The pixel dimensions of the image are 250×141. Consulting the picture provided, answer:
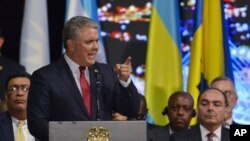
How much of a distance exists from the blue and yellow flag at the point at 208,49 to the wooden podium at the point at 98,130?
334 centimetres

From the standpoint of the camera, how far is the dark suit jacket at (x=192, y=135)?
5176 mm

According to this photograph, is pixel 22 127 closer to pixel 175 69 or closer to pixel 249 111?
pixel 175 69

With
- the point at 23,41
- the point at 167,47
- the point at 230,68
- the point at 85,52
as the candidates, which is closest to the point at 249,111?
the point at 230,68

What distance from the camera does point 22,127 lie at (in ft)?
16.9

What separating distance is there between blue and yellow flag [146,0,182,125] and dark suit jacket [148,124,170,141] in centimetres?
75

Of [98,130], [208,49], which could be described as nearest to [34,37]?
[208,49]

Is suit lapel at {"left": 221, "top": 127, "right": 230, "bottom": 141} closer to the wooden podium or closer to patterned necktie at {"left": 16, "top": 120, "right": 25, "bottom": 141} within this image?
patterned necktie at {"left": 16, "top": 120, "right": 25, "bottom": 141}

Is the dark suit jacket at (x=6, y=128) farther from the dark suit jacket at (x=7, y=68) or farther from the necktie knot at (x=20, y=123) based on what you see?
the dark suit jacket at (x=7, y=68)

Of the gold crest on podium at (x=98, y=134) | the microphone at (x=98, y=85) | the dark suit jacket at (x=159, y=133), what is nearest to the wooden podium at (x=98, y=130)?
the gold crest on podium at (x=98, y=134)

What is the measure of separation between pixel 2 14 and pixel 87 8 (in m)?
0.86

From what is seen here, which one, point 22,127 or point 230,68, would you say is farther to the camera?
point 230,68

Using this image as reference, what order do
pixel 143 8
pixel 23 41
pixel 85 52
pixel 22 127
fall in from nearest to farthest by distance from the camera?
pixel 85 52 → pixel 22 127 → pixel 23 41 → pixel 143 8

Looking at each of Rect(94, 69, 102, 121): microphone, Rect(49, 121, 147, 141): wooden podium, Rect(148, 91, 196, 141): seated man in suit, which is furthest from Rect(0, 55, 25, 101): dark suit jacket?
Rect(49, 121, 147, 141): wooden podium

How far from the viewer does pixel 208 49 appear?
6.67 metres
